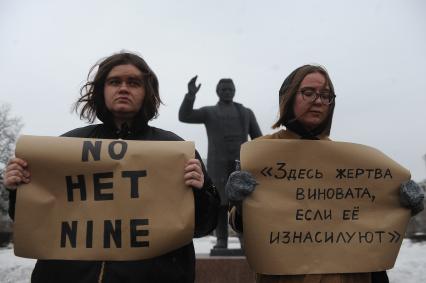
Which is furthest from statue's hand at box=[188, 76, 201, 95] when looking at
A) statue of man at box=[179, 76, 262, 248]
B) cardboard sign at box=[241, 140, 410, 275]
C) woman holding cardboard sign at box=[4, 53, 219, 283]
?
cardboard sign at box=[241, 140, 410, 275]

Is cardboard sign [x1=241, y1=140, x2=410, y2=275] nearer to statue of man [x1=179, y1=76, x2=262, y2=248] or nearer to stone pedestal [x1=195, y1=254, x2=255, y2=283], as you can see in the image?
stone pedestal [x1=195, y1=254, x2=255, y2=283]

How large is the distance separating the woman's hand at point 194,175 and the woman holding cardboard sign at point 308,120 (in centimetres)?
17

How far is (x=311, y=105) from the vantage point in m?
2.15

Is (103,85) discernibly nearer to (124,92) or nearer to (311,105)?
(124,92)

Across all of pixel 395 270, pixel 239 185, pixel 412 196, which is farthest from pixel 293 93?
pixel 395 270

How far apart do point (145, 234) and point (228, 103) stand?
4749mm

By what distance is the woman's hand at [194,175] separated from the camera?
1.96 metres

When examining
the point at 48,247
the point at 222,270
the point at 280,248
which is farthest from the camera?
the point at 222,270

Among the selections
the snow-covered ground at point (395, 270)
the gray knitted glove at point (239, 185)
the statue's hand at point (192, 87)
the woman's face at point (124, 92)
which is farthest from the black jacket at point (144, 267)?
the snow-covered ground at point (395, 270)

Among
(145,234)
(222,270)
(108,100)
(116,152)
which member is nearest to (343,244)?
(145,234)

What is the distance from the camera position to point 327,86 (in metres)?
2.19

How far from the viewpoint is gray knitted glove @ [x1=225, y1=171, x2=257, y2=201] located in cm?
196

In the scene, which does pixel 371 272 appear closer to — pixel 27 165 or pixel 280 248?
pixel 280 248

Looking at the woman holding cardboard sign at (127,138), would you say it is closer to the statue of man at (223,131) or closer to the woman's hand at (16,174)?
the woman's hand at (16,174)
